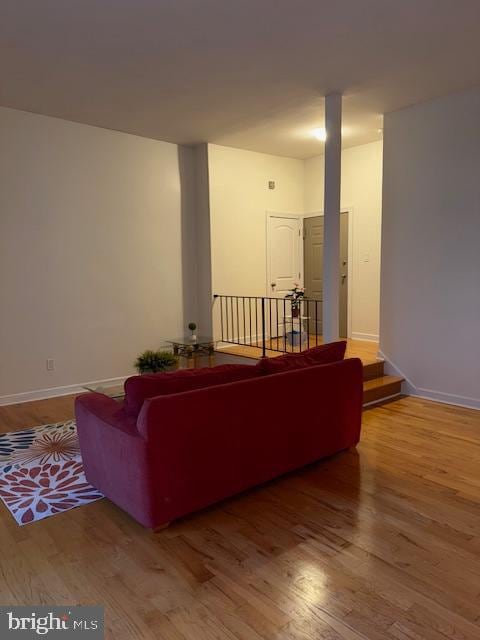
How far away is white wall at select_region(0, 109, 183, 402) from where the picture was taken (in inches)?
197

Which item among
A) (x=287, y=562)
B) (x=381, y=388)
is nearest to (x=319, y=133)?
(x=381, y=388)

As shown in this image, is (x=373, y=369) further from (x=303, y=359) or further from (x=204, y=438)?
(x=204, y=438)

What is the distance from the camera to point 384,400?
506cm

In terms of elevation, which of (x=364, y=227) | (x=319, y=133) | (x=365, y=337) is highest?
(x=319, y=133)

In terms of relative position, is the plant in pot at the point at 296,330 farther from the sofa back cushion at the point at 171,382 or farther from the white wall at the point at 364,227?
the sofa back cushion at the point at 171,382

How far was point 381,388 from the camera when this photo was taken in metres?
5.04

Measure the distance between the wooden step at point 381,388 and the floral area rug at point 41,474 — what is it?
9.49ft

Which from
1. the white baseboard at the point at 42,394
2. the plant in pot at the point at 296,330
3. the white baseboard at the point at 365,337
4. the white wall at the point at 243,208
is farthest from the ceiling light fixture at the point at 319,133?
the white baseboard at the point at 42,394

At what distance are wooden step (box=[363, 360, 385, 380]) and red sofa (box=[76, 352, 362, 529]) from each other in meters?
1.94

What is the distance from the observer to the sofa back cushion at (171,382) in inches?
102

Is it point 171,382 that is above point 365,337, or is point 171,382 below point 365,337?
above

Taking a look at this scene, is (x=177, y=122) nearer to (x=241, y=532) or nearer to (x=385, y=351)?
(x=385, y=351)

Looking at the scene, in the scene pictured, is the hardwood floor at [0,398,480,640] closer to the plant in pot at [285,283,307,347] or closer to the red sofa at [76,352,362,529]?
the red sofa at [76,352,362,529]

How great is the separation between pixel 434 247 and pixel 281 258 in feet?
8.83
